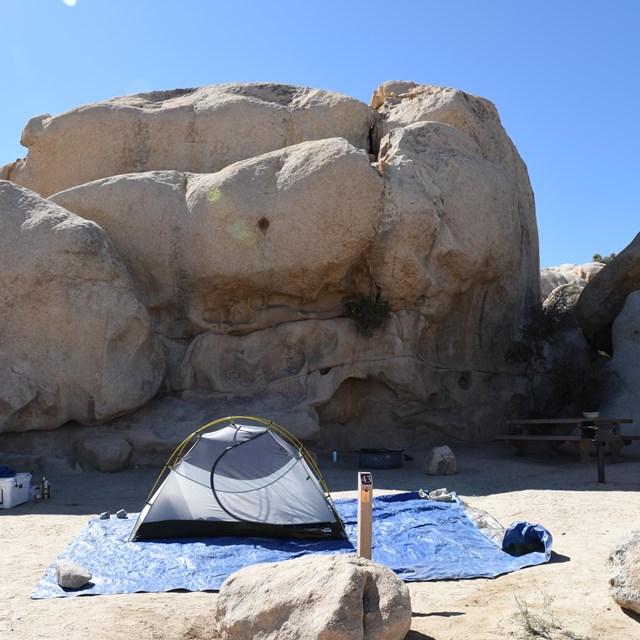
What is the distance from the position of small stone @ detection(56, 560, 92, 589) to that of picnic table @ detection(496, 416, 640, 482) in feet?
24.9

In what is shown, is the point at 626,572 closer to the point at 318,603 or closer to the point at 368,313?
the point at 318,603

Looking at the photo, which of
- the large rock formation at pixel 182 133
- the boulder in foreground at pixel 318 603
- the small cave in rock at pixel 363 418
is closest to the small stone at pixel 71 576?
the boulder in foreground at pixel 318 603

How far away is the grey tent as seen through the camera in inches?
293

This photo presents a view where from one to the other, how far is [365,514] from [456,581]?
120cm

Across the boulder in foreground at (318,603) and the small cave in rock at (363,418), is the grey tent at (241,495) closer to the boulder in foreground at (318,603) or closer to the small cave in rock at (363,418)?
the boulder in foreground at (318,603)

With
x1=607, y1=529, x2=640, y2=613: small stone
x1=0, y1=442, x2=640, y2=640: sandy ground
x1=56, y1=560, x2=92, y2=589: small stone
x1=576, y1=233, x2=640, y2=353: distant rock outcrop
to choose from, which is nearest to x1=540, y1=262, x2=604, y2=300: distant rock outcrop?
x1=576, y1=233, x2=640, y2=353: distant rock outcrop

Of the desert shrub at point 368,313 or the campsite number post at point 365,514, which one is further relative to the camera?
the desert shrub at point 368,313

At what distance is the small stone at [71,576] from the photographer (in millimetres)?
5781

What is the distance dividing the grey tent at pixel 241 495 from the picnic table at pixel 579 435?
4889 mm

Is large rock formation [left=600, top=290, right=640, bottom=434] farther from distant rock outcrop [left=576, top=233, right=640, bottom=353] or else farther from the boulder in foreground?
the boulder in foreground

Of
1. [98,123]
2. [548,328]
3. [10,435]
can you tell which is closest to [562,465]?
[548,328]

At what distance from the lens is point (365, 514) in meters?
5.64

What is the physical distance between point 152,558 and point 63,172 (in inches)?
500

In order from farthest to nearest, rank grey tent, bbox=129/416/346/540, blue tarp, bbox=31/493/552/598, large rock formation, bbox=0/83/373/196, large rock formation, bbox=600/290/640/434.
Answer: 1. large rock formation, bbox=0/83/373/196
2. large rock formation, bbox=600/290/640/434
3. grey tent, bbox=129/416/346/540
4. blue tarp, bbox=31/493/552/598
